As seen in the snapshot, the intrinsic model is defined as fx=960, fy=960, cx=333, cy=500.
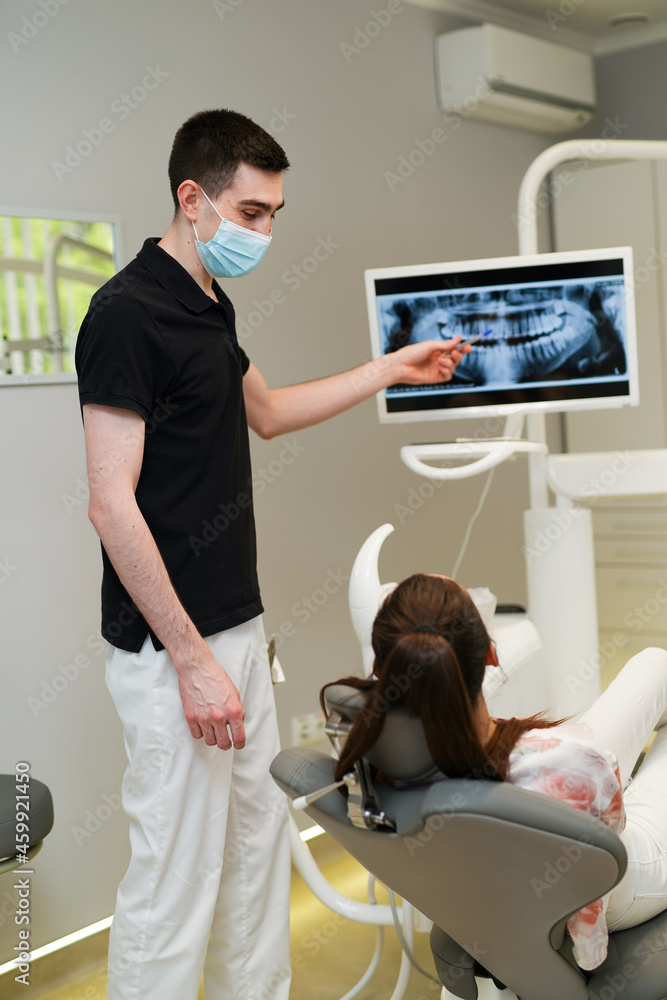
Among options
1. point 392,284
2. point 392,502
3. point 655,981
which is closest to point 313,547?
point 392,502

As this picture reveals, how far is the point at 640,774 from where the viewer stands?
1468 millimetres

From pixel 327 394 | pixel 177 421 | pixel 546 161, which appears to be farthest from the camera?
pixel 546 161

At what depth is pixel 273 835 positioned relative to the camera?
1.65 meters

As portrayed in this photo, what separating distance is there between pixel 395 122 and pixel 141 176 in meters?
1.04

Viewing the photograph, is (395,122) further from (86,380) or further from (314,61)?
(86,380)

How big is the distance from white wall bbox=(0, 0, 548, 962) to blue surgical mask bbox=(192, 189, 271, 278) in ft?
2.36

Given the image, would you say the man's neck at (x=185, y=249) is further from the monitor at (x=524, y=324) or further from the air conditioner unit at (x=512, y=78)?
the air conditioner unit at (x=512, y=78)

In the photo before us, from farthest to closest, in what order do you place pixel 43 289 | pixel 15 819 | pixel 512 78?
pixel 512 78
pixel 43 289
pixel 15 819

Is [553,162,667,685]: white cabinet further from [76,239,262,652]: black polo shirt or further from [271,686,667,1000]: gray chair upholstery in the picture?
[271,686,667,1000]: gray chair upholstery

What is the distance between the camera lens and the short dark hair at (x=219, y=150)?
1.48 m

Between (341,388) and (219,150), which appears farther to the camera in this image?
(341,388)

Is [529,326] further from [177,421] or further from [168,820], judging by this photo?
[168,820]

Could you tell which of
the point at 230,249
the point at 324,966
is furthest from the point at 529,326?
the point at 324,966

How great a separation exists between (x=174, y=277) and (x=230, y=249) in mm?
101
